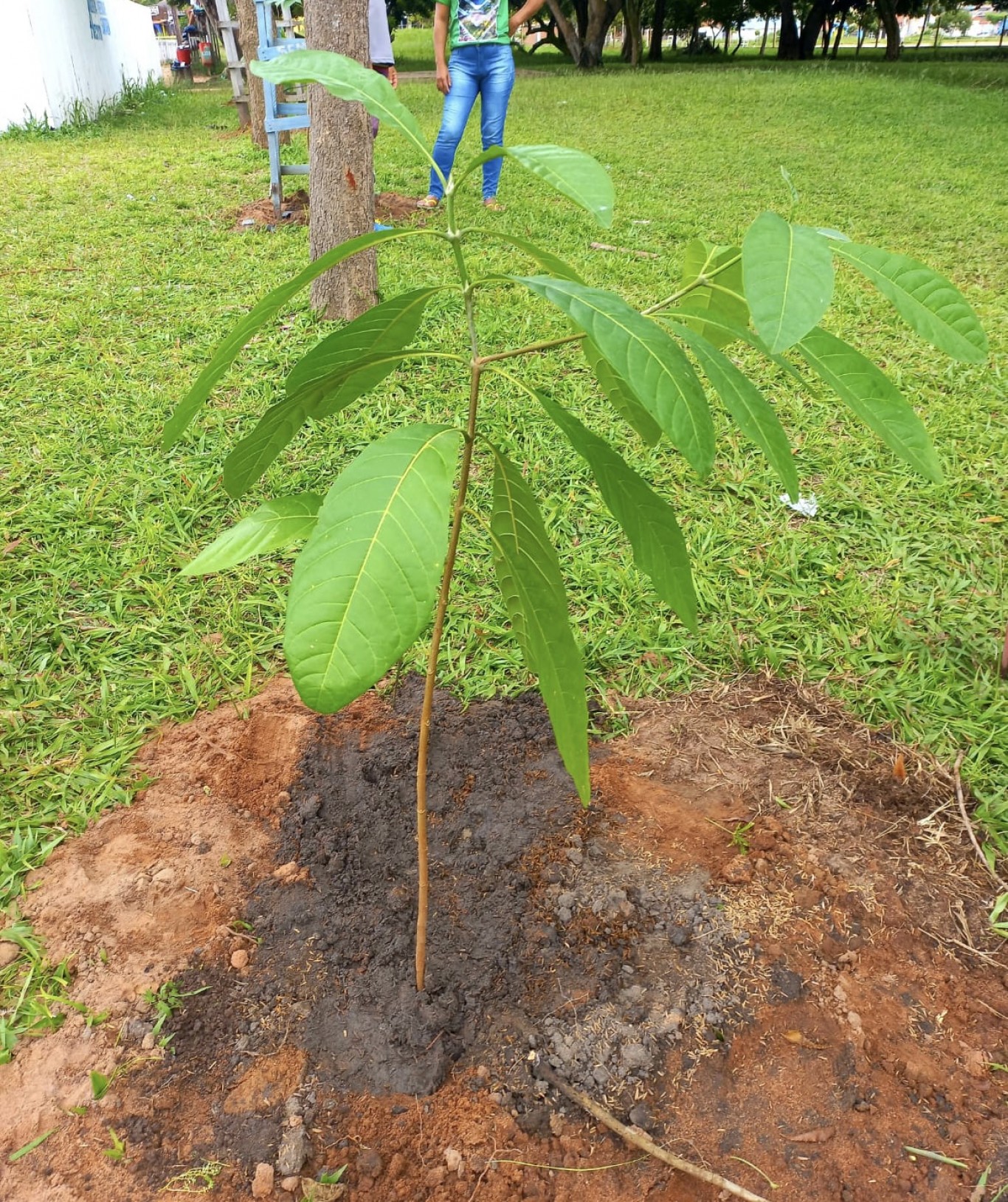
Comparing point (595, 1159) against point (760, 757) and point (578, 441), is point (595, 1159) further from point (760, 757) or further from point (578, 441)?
point (578, 441)

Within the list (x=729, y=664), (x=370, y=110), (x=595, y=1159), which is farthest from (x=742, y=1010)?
(x=370, y=110)

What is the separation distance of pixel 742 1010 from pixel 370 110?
4.68ft

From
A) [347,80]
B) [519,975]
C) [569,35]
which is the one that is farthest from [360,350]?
[569,35]

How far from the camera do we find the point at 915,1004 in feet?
4.68

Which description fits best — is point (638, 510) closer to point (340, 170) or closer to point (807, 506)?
Result: point (807, 506)

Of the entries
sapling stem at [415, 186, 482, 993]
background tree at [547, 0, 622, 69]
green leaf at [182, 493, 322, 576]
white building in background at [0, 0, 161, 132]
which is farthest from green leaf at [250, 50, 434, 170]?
background tree at [547, 0, 622, 69]

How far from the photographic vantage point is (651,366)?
2.36 feet

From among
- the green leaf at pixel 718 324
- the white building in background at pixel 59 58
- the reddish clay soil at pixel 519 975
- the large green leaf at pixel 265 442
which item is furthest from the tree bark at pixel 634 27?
the large green leaf at pixel 265 442

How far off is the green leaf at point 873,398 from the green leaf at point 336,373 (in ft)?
1.41

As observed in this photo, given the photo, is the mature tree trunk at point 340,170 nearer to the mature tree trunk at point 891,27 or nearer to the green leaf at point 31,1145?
the green leaf at point 31,1145

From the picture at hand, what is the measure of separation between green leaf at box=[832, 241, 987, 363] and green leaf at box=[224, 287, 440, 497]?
46 centimetres

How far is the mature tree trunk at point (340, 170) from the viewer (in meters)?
3.27

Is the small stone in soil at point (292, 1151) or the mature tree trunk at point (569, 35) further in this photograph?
the mature tree trunk at point (569, 35)

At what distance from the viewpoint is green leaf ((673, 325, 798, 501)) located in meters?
0.81
